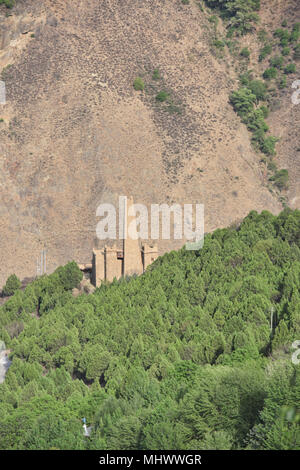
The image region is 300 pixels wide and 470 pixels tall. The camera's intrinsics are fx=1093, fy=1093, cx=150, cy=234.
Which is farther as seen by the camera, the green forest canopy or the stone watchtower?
the stone watchtower

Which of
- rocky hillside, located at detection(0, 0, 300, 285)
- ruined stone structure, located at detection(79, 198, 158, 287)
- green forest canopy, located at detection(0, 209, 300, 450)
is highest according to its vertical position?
rocky hillside, located at detection(0, 0, 300, 285)

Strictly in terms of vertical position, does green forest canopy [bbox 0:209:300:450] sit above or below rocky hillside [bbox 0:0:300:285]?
below

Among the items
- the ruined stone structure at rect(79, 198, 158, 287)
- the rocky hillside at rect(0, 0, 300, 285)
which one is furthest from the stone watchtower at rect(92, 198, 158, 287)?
the rocky hillside at rect(0, 0, 300, 285)

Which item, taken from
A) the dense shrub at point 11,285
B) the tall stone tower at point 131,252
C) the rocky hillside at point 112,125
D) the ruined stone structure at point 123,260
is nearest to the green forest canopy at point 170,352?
the ruined stone structure at point 123,260

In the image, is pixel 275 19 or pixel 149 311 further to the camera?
pixel 275 19

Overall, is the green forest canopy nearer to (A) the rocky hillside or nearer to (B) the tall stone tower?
(B) the tall stone tower

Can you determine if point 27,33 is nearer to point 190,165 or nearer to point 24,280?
point 190,165

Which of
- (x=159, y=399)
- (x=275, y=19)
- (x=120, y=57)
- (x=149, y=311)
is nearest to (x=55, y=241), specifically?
(x=120, y=57)
